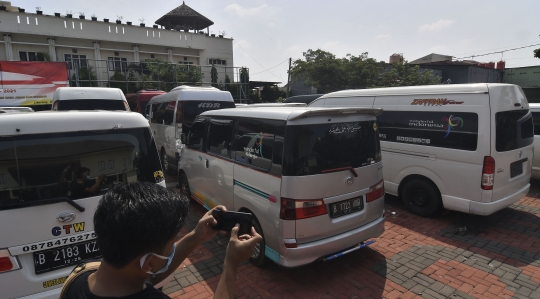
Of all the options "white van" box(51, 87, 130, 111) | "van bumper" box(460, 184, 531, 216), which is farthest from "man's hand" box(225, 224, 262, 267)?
"white van" box(51, 87, 130, 111)

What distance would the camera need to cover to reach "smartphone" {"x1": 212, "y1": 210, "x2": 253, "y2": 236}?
1.58 metres

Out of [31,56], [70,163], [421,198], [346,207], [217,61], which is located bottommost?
[421,198]

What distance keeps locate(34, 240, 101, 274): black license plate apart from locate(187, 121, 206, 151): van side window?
2.84m

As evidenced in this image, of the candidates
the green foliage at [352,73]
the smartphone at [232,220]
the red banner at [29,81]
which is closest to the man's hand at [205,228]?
the smartphone at [232,220]

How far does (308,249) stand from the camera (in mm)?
3254

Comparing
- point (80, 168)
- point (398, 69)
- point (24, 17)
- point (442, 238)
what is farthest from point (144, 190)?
point (24, 17)

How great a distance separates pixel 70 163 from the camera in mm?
2504

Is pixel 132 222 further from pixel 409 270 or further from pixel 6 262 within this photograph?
pixel 409 270

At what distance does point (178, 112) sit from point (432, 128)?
592 centimetres

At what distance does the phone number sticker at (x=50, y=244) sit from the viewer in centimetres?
226

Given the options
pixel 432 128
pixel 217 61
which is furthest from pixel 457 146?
pixel 217 61

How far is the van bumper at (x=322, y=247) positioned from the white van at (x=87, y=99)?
23.2 ft

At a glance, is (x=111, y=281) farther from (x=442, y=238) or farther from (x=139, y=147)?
(x=442, y=238)

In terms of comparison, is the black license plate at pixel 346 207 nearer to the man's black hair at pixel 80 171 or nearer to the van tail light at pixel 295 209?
the van tail light at pixel 295 209
